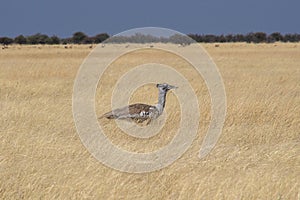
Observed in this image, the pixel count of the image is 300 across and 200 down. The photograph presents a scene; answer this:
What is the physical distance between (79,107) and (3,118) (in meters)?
1.95

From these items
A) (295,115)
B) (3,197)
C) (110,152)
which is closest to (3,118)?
(110,152)

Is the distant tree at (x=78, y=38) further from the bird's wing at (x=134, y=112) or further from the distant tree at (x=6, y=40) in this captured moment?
the bird's wing at (x=134, y=112)

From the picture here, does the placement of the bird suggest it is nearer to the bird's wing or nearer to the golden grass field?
the bird's wing

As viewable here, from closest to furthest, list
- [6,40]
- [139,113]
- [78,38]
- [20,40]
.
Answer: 1. [139,113]
2. [20,40]
3. [6,40]
4. [78,38]

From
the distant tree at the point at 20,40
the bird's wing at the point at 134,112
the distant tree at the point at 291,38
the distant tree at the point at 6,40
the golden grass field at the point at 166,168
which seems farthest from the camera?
the distant tree at the point at 291,38

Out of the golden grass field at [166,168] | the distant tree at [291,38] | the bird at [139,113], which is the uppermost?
the bird at [139,113]

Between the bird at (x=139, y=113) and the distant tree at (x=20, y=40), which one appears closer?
the bird at (x=139, y=113)

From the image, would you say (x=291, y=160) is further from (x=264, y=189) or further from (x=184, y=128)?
(x=184, y=128)

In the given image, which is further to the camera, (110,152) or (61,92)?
(61,92)

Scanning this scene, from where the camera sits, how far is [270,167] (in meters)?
6.09

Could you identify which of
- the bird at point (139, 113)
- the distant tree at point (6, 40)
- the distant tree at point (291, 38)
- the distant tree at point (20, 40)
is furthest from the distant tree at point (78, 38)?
the bird at point (139, 113)

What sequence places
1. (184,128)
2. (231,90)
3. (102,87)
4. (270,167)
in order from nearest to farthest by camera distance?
(270,167) < (184,128) < (231,90) < (102,87)

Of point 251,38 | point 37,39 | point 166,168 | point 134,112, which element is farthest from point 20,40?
point 166,168

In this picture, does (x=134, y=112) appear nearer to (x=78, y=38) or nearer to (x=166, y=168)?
(x=166, y=168)
